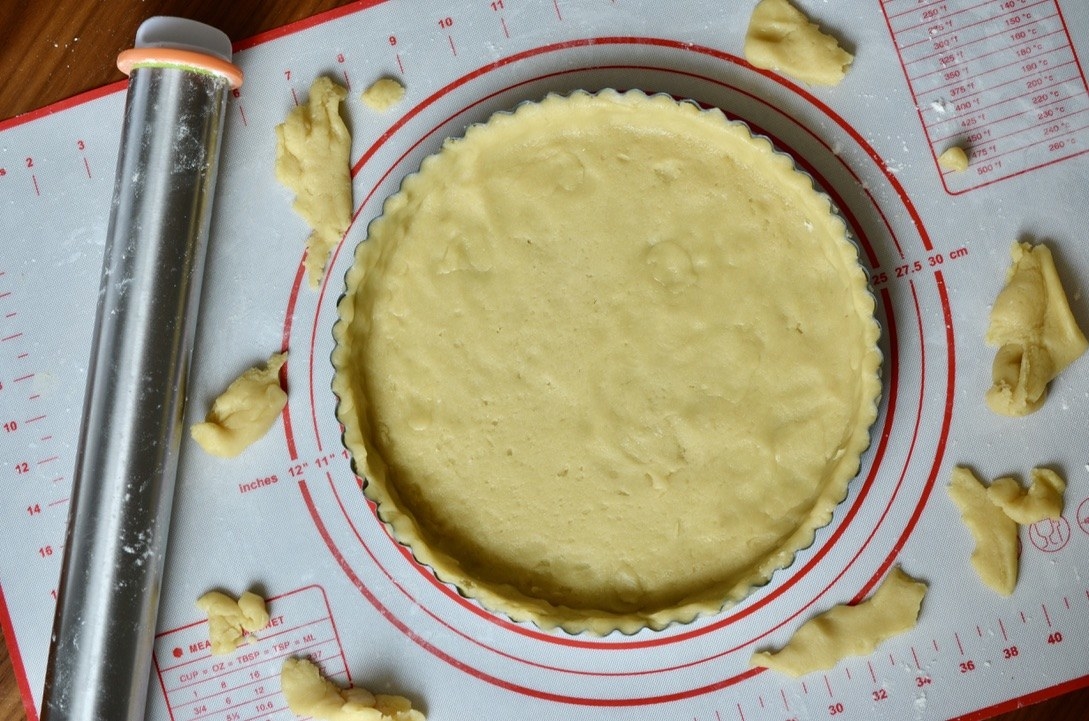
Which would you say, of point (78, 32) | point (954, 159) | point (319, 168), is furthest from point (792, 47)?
point (78, 32)

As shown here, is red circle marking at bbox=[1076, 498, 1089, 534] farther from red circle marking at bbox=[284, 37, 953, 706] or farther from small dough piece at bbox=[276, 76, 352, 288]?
small dough piece at bbox=[276, 76, 352, 288]

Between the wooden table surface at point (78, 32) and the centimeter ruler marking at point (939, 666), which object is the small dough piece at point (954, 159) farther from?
the wooden table surface at point (78, 32)

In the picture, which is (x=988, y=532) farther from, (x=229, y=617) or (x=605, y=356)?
(x=229, y=617)

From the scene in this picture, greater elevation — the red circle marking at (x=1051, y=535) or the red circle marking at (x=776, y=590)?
the red circle marking at (x=776, y=590)

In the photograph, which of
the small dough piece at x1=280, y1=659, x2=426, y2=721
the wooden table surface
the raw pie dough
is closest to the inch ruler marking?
the raw pie dough

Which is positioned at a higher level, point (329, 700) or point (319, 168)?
point (319, 168)

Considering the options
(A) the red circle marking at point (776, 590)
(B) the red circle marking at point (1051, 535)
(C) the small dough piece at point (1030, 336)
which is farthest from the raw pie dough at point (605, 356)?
(B) the red circle marking at point (1051, 535)
